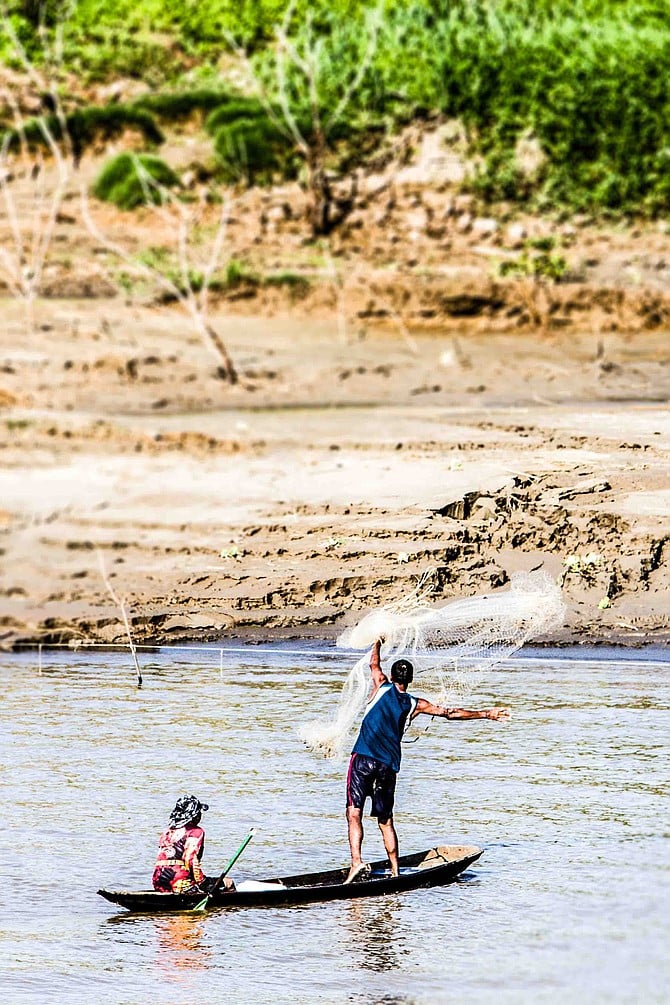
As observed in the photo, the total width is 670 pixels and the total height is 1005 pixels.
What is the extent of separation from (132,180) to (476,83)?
5.59 m

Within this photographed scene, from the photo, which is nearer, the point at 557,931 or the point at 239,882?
the point at 557,931

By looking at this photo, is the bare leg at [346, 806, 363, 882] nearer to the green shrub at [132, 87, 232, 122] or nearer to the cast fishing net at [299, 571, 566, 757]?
the cast fishing net at [299, 571, 566, 757]

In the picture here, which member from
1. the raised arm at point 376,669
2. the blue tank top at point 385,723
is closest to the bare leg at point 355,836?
the blue tank top at point 385,723

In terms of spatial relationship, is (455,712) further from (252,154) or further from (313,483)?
(252,154)

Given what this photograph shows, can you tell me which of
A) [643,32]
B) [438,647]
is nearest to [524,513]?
[438,647]

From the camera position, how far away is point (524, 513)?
1753cm

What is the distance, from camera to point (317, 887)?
10.9 metres

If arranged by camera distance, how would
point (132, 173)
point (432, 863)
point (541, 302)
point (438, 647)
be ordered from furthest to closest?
point (132, 173)
point (541, 302)
point (438, 647)
point (432, 863)

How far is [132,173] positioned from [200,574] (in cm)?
1081

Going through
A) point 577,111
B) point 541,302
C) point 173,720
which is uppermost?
point 577,111

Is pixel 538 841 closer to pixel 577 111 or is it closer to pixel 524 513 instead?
pixel 524 513

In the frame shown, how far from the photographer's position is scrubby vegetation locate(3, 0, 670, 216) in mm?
26422

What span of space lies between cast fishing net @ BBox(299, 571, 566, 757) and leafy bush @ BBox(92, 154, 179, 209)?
11.3 metres

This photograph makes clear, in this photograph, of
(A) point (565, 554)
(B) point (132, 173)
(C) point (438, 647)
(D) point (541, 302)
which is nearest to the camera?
(C) point (438, 647)
